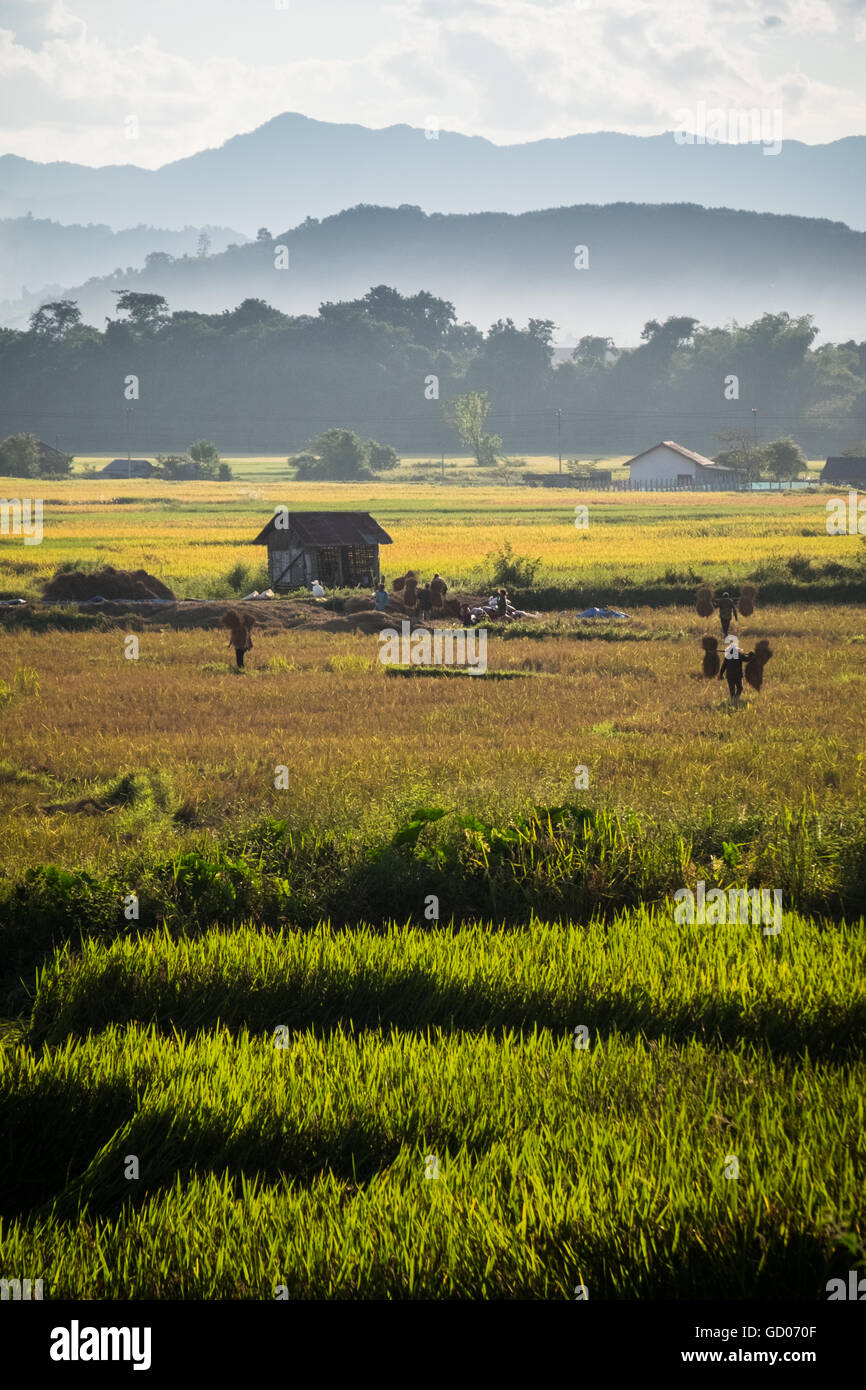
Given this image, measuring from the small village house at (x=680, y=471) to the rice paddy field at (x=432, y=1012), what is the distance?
319 ft

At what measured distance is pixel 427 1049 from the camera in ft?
20.1

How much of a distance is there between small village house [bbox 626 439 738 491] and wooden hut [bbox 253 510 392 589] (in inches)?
2966

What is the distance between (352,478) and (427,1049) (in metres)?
116

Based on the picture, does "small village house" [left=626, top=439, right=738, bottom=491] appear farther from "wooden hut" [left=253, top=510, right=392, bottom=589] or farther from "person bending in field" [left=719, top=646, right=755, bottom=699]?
"person bending in field" [left=719, top=646, right=755, bottom=699]

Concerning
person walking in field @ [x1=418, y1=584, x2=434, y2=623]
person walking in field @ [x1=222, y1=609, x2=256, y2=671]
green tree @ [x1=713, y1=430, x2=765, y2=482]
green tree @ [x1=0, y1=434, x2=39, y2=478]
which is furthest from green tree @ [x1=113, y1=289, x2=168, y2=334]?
person walking in field @ [x1=222, y1=609, x2=256, y2=671]

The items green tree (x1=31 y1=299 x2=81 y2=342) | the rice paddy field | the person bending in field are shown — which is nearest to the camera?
the rice paddy field

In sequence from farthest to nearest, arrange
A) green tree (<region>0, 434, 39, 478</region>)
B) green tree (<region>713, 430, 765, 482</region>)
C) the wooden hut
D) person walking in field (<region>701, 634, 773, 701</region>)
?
green tree (<region>713, 430, 765, 482</region>) → green tree (<region>0, 434, 39, 478</region>) → the wooden hut → person walking in field (<region>701, 634, 773, 701</region>)

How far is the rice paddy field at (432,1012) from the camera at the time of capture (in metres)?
4.34

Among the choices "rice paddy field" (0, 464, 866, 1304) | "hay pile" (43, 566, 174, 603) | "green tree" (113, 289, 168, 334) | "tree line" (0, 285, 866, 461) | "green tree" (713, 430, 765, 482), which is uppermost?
"green tree" (113, 289, 168, 334)

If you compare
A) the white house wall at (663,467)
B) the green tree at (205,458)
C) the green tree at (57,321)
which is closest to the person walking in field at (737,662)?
the white house wall at (663,467)

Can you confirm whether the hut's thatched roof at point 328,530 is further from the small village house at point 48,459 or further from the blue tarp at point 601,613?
the small village house at point 48,459

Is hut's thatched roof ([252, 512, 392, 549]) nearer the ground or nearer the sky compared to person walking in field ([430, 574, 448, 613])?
nearer the sky

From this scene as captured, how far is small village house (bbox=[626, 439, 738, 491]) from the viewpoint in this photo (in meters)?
111

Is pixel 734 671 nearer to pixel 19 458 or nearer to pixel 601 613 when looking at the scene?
pixel 601 613
